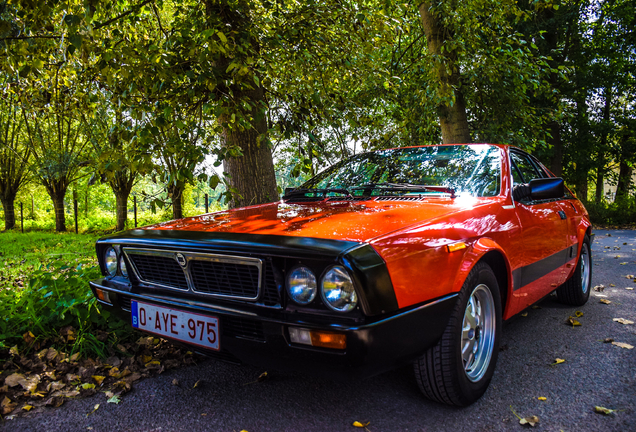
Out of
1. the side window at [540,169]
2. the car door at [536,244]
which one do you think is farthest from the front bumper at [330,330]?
the side window at [540,169]

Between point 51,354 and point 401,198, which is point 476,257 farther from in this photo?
point 51,354

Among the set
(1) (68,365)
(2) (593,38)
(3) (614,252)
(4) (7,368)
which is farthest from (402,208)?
(2) (593,38)

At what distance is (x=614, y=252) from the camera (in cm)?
750

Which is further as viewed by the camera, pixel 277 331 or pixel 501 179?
pixel 501 179

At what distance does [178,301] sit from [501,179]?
6.81ft

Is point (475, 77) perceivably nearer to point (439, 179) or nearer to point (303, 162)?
point (303, 162)

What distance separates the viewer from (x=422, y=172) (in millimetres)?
2850

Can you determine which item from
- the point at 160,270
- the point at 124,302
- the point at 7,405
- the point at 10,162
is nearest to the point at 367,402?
the point at 160,270

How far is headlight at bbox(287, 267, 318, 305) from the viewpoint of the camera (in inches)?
66.0

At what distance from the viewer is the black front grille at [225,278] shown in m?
1.83

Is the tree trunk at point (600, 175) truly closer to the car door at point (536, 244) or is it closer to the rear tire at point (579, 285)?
the rear tire at point (579, 285)

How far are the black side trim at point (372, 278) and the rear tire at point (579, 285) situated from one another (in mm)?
2885

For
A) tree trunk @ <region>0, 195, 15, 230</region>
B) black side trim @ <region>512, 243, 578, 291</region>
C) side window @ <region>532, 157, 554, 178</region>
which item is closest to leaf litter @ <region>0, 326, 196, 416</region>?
black side trim @ <region>512, 243, 578, 291</region>

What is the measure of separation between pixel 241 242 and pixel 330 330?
1.83 feet
